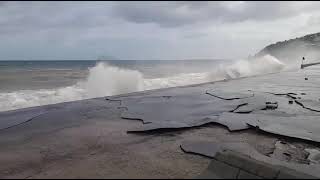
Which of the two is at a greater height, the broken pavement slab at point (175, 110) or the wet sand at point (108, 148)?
the broken pavement slab at point (175, 110)

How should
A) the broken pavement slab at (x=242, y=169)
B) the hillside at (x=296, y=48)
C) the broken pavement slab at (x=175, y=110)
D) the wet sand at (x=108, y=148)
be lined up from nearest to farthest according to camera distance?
the broken pavement slab at (x=242, y=169), the wet sand at (x=108, y=148), the broken pavement slab at (x=175, y=110), the hillside at (x=296, y=48)

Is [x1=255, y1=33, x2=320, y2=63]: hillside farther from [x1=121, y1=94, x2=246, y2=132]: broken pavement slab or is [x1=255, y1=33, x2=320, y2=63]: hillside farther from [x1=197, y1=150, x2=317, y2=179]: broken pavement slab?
[x1=197, y1=150, x2=317, y2=179]: broken pavement slab

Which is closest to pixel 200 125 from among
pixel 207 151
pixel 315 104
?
pixel 207 151

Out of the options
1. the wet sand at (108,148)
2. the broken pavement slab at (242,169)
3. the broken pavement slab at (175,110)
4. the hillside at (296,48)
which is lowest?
the wet sand at (108,148)

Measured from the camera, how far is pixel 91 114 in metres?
8.59

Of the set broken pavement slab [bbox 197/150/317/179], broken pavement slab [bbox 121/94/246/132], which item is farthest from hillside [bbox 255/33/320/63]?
broken pavement slab [bbox 197/150/317/179]

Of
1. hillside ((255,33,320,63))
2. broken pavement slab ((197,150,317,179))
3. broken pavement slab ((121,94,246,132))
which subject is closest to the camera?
broken pavement slab ((197,150,317,179))

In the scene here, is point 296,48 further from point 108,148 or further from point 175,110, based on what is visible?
point 108,148

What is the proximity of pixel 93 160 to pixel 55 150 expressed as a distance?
1.03 meters

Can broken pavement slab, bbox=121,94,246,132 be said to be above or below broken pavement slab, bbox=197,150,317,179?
below

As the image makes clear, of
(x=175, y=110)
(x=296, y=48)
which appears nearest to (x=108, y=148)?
(x=175, y=110)

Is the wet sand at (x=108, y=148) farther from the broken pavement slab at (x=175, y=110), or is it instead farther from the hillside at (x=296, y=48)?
the hillside at (x=296, y=48)

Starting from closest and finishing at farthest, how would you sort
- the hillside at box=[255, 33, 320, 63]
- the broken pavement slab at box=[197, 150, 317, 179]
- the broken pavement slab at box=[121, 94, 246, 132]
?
the broken pavement slab at box=[197, 150, 317, 179] → the broken pavement slab at box=[121, 94, 246, 132] → the hillside at box=[255, 33, 320, 63]

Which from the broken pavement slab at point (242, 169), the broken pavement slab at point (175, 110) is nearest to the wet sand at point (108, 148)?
the broken pavement slab at point (175, 110)
